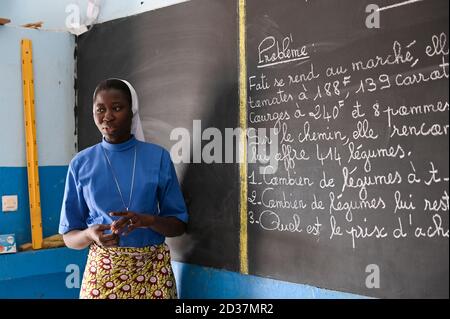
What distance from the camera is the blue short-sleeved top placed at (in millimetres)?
2320

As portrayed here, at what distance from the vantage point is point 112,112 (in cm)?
230

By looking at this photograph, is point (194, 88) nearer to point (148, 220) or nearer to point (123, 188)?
point (123, 188)

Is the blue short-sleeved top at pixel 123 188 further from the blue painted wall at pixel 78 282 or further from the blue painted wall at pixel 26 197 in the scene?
the blue painted wall at pixel 26 197

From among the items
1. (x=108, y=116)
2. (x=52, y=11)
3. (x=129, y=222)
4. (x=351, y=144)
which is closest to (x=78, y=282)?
(x=129, y=222)

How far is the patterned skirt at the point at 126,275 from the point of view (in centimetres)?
229

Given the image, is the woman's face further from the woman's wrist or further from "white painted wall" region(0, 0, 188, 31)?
"white painted wall" region(0, 0, 188, 31)

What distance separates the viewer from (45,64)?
123 inches

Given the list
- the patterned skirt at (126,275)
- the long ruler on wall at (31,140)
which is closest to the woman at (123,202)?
the patterned skirt at (126,275)

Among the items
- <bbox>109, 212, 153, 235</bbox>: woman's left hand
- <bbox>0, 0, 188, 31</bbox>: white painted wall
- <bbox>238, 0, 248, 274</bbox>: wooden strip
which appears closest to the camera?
<bbox>109, 212, 153, 235</bbox>: woman's left hand

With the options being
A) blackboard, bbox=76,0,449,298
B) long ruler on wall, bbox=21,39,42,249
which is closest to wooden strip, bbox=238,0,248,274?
blackboard, bbox=76,0,449,298

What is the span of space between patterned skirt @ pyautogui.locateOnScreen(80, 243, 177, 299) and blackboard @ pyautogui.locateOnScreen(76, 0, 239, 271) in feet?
0.85

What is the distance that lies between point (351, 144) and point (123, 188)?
40.2 inches

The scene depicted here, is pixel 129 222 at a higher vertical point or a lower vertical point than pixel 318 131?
lower
